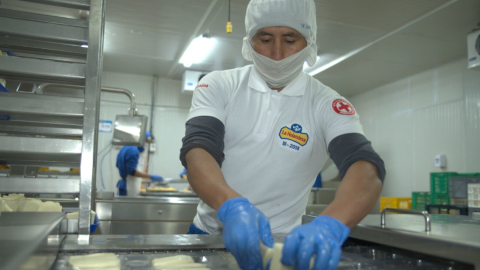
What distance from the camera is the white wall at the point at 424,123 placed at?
5.16 metres

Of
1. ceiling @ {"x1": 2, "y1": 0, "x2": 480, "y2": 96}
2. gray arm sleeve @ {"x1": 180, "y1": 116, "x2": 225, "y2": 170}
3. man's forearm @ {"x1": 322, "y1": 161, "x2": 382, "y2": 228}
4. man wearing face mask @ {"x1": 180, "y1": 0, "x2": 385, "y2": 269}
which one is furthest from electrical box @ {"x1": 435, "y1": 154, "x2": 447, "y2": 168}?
gray arm sleeve @ {"x1": 180, "y1": 116, "x2": 225, "y2": 170}

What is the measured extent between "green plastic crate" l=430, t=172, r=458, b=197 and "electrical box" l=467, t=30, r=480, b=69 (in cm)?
133

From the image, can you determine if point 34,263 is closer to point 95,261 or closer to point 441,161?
point 95,261

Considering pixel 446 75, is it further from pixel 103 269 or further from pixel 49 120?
pixel 103 269

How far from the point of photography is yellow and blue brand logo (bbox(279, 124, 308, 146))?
1313 mm

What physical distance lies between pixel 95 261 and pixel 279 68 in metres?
0.87

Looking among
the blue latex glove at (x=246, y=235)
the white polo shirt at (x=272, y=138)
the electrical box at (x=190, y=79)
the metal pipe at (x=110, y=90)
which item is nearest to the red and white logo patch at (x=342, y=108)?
the white polo shirt at (x=272, y=138)

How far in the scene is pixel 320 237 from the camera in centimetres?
76

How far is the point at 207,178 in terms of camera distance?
41.8 inches

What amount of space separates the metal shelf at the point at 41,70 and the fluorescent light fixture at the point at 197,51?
378 cm

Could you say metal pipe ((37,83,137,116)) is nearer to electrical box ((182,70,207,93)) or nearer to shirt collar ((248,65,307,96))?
shirt collar ((248,65,307,96))

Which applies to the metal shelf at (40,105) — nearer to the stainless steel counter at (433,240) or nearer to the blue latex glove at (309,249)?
the blue latex glove at (309,249)

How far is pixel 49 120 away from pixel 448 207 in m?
4.39

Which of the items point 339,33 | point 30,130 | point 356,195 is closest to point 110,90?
point 30,130
